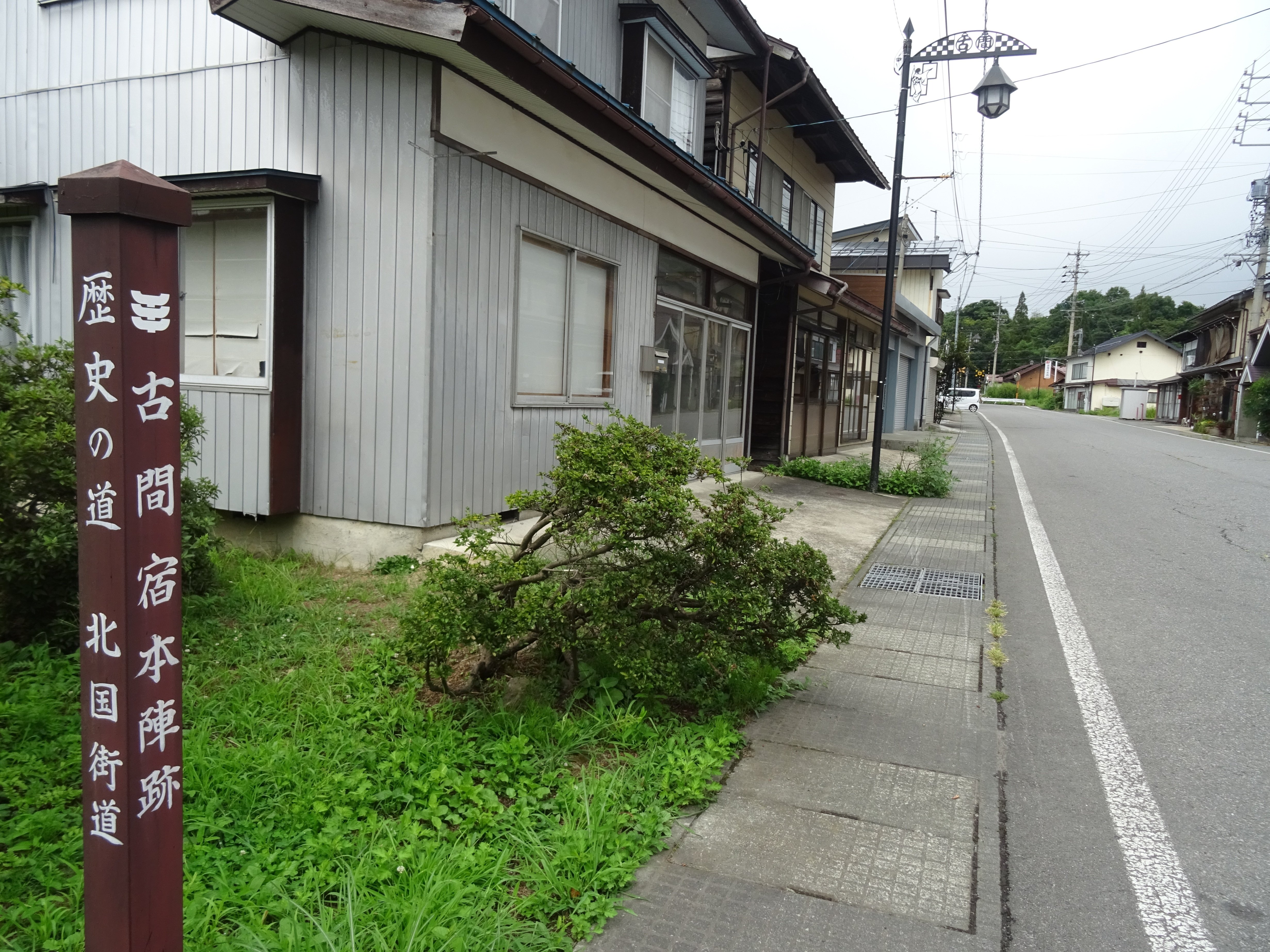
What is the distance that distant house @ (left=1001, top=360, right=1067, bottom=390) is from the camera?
99.6 metres

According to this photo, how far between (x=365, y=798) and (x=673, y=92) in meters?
9.91

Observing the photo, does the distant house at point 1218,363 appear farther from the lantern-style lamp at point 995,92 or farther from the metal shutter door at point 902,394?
the lantern-style lamp at point 995,92

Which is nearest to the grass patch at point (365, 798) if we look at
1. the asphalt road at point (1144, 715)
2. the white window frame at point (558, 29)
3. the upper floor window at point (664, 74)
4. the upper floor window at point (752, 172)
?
the asphalt road at point (1144, 715)

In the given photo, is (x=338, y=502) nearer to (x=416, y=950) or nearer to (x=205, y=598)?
(x=205, y=598)

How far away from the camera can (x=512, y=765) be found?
361 centimetres

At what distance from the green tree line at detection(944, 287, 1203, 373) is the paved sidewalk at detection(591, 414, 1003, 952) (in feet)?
292

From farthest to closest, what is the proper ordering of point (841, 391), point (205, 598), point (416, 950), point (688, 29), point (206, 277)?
point (841, 391) < point (688, 29) < point (206, 277) < point (205, 598) < point (416, 950)

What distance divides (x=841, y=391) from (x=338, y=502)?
Answer: 15.0 metres

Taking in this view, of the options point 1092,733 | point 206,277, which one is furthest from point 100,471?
point 206,277

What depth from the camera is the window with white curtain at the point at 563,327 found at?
7754 millimetres

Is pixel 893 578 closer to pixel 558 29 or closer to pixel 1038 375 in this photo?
pixel 558 29

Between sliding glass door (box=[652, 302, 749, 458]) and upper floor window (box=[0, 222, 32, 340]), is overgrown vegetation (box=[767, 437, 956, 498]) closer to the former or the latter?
sliding glass door (box=[652, 302, 749, 458])

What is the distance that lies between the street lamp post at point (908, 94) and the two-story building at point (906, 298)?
18.1ft

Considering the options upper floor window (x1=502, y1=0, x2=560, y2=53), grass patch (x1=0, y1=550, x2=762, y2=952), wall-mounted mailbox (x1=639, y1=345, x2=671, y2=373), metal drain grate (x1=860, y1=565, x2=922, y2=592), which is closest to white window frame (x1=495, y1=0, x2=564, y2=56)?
upper floor window (x1=502, y1=0, x2=560, y2=53)
